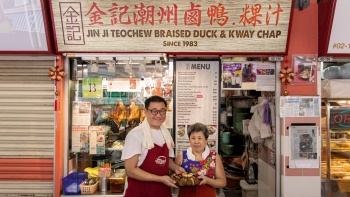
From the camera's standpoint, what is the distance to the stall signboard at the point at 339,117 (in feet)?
17.7

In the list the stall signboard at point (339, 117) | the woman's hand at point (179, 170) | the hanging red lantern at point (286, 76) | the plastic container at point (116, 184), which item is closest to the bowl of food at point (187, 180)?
the woman's hand at point (179, 170)

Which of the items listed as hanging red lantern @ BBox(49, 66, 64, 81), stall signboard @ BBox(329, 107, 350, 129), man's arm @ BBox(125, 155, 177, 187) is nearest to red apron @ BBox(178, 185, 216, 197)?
man's arm @ BBox(125, 155, 177, 187)

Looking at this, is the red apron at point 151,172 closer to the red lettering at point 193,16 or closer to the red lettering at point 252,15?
the red lettering at point 193,16

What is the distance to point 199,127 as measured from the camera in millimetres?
3625

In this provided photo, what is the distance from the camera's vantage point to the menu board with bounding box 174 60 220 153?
5129 mm

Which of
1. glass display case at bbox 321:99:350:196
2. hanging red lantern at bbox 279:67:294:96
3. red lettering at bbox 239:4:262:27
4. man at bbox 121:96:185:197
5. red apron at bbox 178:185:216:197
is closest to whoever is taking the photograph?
man at bbox 121:96:185:197

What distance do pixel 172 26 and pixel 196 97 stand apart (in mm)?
1328

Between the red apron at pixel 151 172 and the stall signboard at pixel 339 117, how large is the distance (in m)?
3.41

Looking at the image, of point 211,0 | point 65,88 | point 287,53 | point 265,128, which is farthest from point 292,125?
point 65,88

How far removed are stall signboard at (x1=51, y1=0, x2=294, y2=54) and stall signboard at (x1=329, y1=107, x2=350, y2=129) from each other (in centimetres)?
182

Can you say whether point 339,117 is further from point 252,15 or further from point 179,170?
point 179,170

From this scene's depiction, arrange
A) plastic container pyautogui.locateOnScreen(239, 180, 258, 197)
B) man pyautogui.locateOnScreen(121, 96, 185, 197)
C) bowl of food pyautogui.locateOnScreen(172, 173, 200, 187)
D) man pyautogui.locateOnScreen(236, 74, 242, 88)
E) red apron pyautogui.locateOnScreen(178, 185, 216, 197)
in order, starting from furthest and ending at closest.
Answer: plastic container pyautogui.locateOnScreen(239, 180, 258, 197)
man pyautogui.locateOnScreen(236, 74, 242, 88)
red apron pyautogui.locateOnScreen(178, 185, 216, 197)
man pyautogui.locateOnScreen(121, 96, 185, 197)
bowl of food pyautogui.locateOnScreen(172, 173, 200, 187)

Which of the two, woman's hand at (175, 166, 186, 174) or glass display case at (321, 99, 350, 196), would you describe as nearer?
woman's hand at (175, 166, 186, 174)

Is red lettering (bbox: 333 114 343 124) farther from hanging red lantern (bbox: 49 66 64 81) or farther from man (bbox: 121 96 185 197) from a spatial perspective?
hanging red lantern (bbox: 49 66 64 81)
